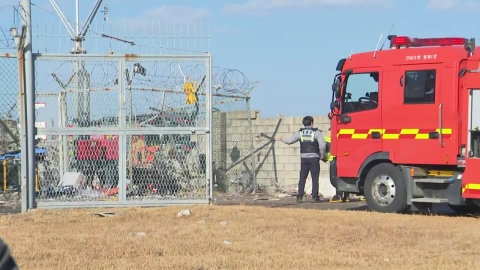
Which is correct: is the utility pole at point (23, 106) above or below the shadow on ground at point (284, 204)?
above

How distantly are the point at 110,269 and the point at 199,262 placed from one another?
0.87m

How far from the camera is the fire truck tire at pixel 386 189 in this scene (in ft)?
39.6

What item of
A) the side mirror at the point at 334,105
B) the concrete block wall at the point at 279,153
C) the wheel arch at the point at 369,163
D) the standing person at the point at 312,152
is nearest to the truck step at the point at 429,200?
the wheel arch at the point at 369,163

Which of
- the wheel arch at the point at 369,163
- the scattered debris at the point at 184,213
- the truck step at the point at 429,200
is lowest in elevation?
the scattered debris at the point at 184,213

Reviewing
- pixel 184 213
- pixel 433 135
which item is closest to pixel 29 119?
pixel 184 213

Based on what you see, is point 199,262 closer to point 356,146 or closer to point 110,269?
point 110,269

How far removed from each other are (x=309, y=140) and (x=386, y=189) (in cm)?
274

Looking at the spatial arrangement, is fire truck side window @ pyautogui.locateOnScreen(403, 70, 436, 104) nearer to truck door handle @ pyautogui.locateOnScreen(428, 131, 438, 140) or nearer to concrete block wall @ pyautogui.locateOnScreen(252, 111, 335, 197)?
truck door handle @ pyautogui.locateOnScreen(428, 131, 438, 140)

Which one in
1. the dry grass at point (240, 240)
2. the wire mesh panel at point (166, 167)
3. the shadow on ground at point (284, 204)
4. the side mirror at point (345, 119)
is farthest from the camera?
the shadow on ground at point (284, 204)

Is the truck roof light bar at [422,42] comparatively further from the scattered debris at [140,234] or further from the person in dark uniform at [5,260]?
the person in dark uniform at [5,260]

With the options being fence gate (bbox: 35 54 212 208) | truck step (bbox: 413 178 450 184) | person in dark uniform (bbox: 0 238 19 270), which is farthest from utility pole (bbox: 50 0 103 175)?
person in dark uniform (bbox: 0 238 19 270)

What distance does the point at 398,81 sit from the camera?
12.0 metres

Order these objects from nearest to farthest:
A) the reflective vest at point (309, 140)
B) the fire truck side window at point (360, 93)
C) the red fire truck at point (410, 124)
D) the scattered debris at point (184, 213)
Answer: the scattered debris at point (184, 213) < the red fire truck at point (410, 124) < the fire truck side window at point (360, 93) < the reflective vest at point (309, 140)

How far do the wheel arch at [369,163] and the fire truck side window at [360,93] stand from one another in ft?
2.64
